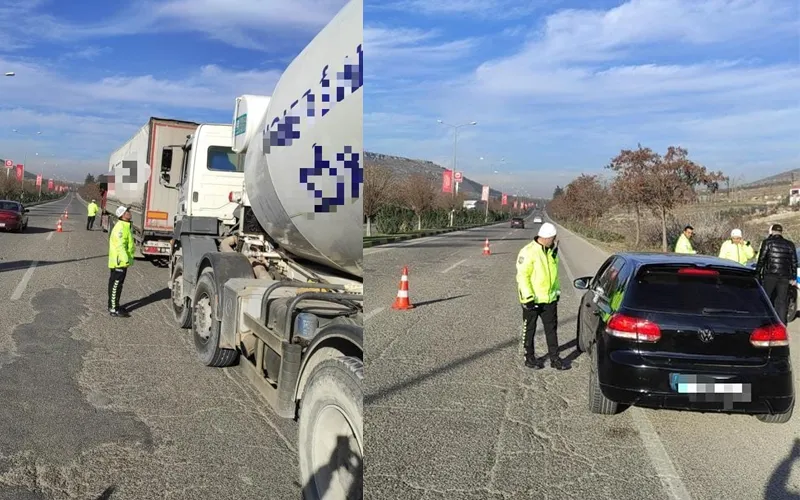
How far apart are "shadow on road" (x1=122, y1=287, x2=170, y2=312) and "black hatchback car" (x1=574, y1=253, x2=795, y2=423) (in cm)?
760

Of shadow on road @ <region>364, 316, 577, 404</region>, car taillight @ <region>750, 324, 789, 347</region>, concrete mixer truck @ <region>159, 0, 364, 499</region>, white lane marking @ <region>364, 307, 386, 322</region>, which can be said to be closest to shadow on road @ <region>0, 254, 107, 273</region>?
white lane marking @ <region>364, 307, 386, 322</region>

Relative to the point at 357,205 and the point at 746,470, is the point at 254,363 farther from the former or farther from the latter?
the point at 746,470

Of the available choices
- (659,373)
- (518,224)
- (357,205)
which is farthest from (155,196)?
(518,224)

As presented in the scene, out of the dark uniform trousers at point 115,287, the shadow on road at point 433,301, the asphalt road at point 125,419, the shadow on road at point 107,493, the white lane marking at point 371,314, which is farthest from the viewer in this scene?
the shadow on road at point 433,301

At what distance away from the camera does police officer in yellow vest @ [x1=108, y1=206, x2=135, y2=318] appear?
973 cm

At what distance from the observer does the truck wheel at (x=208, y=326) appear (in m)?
6.47

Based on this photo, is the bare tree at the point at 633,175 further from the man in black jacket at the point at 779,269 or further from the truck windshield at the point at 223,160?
the truck windshield at the point at 223,160

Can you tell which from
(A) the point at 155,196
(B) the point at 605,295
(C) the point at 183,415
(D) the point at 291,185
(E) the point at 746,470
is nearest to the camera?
(D) the point at 291,185

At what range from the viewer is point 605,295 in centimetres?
616

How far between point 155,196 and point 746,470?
41.5 ft

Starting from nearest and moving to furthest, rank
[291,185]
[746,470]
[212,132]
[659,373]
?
[291,185]
[746,470]
[659,373]
[212,132]

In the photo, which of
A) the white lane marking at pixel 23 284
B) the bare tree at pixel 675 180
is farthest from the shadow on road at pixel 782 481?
the bare tree at pixel 675 180

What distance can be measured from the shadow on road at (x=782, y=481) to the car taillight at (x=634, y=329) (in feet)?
3.75

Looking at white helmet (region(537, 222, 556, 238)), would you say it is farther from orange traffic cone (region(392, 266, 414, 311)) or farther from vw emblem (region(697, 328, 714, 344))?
orange traffic cone (region(392, 266, 414, 311))
